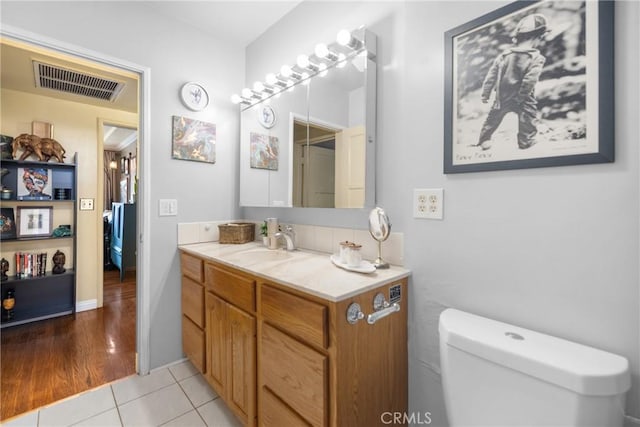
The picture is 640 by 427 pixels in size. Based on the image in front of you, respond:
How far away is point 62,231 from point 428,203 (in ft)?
11.3

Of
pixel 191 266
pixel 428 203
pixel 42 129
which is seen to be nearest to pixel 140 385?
pixel 191 266

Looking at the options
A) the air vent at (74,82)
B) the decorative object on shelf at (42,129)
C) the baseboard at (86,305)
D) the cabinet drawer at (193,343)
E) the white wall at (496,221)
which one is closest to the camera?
the white wall at (496,221)

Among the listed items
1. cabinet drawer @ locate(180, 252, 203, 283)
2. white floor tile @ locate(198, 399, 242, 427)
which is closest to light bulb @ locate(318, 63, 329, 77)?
cabinet drawer @ locate(180, 252, 203, 283)

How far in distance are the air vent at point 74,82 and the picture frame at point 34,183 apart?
31.1 inches

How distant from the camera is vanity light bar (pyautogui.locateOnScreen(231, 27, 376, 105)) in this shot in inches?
53.7

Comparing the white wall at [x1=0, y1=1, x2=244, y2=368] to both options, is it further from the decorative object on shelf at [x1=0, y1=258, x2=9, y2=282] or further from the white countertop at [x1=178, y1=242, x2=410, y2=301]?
the decorative object on shelf at [x1=0, y1=258, x2=9, y2=282]

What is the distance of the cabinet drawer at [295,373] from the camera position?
3.03ft

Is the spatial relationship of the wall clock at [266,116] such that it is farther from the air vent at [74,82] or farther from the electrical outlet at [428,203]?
the air vent at [74,82]

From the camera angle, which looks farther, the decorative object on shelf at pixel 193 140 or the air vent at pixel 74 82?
the air vent at pixel 74 82

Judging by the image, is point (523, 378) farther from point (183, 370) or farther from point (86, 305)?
point (86, 305)

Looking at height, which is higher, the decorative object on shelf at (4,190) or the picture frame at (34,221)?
the decorative object on shelf at (4,190)

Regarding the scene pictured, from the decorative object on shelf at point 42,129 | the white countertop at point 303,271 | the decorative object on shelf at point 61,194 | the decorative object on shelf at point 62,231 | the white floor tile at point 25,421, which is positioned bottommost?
the white floor tile at point 25,421

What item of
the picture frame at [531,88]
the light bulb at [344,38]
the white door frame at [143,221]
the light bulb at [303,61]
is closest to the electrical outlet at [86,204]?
the white door frame at [143,221]

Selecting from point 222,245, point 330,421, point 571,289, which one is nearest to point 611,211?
point 571,289
